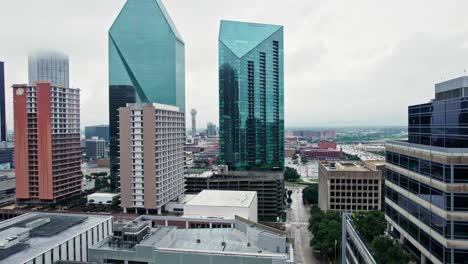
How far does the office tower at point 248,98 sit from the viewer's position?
423 feet

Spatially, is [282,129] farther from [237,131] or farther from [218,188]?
[218,188]

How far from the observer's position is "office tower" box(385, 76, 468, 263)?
90.0 feet

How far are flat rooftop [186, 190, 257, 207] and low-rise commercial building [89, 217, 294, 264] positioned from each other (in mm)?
19324

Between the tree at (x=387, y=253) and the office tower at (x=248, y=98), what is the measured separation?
94152mm

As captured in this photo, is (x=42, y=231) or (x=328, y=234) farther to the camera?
(x=328, y=234)

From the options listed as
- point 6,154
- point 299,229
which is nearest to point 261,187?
point 299,229

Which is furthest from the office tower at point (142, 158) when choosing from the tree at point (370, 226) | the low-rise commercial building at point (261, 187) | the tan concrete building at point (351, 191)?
the tree at point (370, 226)

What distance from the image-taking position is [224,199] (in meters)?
67.6

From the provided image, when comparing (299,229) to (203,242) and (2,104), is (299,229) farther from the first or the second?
(2,104)

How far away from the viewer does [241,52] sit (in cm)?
12912

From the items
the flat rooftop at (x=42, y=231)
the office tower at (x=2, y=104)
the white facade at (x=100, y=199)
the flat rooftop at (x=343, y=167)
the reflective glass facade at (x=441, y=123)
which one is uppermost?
the office tower at (x=2, y=104)

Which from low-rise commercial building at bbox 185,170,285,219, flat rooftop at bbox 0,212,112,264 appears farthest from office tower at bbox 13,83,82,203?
low-rise commercial building at bbox 185,170,285,219

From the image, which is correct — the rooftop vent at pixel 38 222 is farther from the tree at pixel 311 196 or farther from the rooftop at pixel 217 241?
the tree at pixel 311 196

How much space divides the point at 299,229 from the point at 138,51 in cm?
8027
